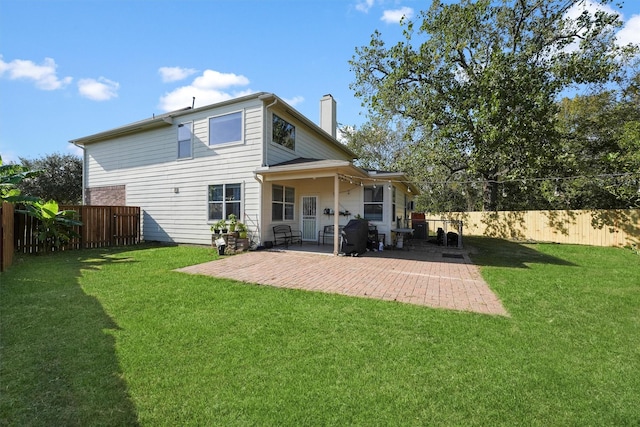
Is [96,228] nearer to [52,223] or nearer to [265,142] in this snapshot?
[52,223]

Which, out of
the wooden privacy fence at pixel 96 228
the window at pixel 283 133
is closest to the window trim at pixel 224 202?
the window at pixel 283 133

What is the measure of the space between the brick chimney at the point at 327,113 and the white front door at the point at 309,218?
5.09 m

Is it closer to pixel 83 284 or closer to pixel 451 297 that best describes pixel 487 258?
pixel 451 297

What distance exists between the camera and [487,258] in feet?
30.6

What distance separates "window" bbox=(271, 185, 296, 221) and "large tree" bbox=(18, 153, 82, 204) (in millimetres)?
19244

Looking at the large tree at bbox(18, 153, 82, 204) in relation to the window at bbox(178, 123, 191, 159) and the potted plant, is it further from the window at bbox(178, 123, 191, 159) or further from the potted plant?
the potted plant

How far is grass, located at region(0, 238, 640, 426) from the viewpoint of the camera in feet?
6.78

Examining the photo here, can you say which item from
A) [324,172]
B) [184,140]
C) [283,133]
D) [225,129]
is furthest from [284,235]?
[184,140]

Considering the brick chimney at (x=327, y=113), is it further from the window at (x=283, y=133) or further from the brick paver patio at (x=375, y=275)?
the brick paver patio at (x=375, y=275)

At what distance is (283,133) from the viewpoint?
36.7ft

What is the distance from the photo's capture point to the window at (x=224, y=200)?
420 inches

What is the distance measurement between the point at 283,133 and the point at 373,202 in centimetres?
441

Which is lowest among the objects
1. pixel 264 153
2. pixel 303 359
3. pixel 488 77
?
pixel 303 359

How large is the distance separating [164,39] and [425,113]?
12.5 meters
